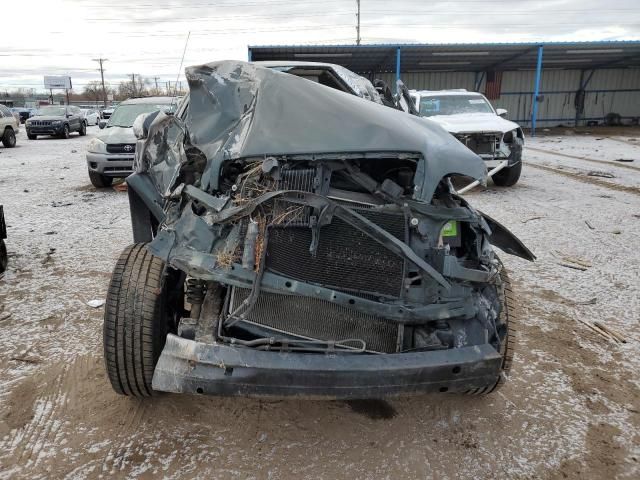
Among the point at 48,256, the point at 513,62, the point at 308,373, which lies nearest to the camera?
the point at 308,373

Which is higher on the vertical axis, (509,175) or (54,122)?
(54,122)

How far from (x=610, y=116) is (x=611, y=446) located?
104 ft

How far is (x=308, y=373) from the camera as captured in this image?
213cm

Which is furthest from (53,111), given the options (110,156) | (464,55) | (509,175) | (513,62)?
(513,62)

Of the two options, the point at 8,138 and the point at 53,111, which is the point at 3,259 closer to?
the point at 8,138

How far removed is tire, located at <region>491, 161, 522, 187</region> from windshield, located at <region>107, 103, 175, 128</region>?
6880mm

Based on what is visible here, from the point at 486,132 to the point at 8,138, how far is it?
1721 centimetres

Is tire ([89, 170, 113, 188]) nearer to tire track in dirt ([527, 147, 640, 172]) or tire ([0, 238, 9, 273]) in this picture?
tire ([0, 238, 9, 273])

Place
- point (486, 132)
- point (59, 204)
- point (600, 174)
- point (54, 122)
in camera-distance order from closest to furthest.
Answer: point (59, 204)
point (486, 132)
point (600, 174)
point (54, 122)

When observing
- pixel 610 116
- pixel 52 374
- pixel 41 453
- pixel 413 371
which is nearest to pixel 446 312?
pixel 413 371

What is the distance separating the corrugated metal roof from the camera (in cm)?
2205

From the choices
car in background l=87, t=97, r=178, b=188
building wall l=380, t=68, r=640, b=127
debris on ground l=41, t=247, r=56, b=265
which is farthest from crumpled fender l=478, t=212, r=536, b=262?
building wall l=380, t=68, r=640, b=127

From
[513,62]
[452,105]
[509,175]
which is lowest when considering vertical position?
[509,175]

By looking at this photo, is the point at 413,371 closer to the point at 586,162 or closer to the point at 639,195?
the point at 639,195
